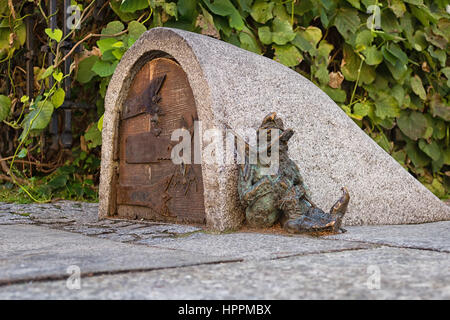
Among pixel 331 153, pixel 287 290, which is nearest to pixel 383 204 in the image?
pixel 331 153

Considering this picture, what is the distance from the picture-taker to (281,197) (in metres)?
2.16

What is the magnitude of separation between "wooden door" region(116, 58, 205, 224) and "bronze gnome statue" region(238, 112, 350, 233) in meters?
0.27

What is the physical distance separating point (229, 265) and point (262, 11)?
8.10 ft

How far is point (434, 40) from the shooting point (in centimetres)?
420

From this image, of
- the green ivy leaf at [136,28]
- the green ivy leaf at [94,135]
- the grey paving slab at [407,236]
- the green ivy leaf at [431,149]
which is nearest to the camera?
the grey paving slab at [407,236]

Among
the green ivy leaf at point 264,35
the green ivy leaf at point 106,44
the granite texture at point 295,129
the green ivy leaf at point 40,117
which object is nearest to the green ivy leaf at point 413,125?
the green ivy leaf at point 264,35

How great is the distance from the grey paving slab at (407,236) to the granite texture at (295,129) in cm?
23

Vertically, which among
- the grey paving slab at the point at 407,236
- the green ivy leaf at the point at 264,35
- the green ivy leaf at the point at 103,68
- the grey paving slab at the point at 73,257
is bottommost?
the grey paving slab at the point at 73,257

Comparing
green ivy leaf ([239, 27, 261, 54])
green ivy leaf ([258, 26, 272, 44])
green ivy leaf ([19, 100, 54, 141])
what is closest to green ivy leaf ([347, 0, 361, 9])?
green ivy leaf ([258, 26, 272, 44])

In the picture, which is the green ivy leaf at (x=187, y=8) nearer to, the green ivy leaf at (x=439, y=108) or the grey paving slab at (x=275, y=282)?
the grey paving slab at (x=275, y=282)

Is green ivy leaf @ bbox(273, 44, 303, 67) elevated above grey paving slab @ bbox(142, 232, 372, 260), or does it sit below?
above

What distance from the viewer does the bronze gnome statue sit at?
6.85ft

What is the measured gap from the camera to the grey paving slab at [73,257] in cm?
128

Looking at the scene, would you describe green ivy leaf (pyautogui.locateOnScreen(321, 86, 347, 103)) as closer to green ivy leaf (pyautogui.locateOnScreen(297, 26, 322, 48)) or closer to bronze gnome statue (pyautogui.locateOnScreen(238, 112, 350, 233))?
green ivy leaf (pyautogui.locateOnScreen(297, 26, 322, 48))
